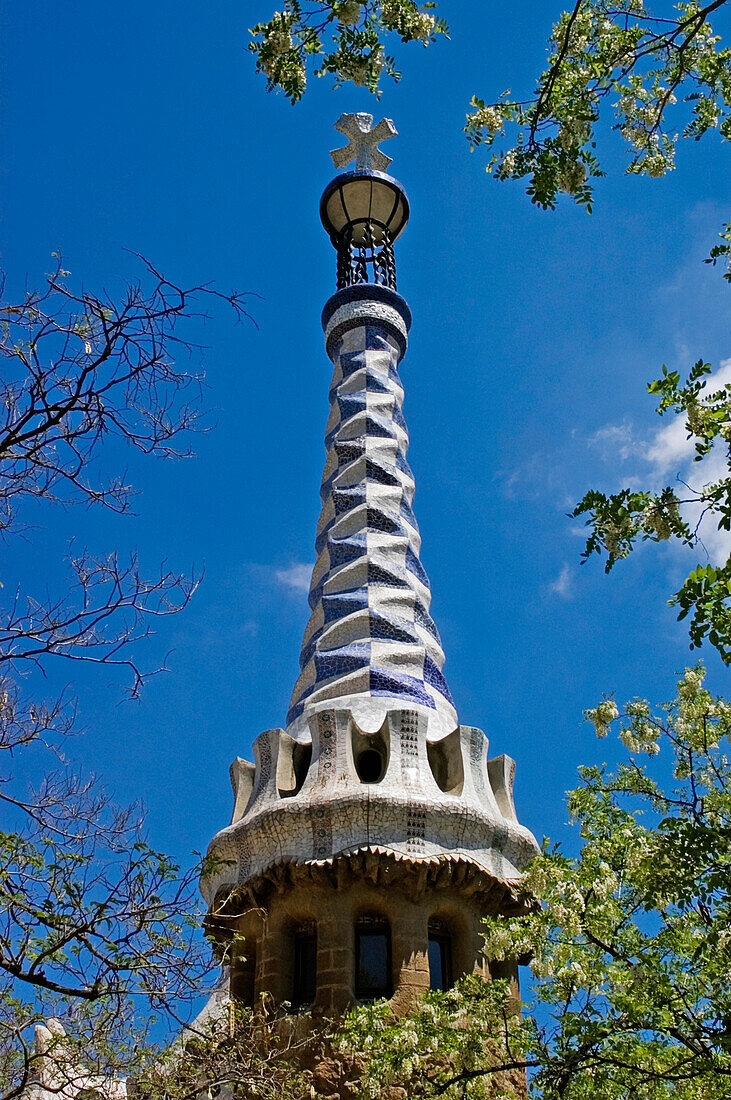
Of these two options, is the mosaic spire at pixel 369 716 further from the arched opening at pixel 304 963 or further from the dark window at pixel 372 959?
the arched opening at pixel 304 963

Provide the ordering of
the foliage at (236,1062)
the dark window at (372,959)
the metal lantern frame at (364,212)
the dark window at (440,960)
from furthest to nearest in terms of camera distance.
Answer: the metal lantern frame at (364,212) → the dark window at (440,960) → the dark window at (372,959) → the foliage at (236,1062)

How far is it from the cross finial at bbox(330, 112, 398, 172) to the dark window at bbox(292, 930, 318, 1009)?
9.50m

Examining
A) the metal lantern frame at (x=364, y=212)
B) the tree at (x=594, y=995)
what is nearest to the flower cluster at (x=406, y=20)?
the tree at (x=594, y=995)

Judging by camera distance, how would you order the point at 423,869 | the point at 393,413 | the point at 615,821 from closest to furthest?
the point at 615,821
the point at 423,869
the point at 393,413

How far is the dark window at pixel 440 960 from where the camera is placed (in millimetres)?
7988

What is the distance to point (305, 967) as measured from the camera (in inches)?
321

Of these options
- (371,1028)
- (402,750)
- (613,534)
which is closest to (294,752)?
(402,750)

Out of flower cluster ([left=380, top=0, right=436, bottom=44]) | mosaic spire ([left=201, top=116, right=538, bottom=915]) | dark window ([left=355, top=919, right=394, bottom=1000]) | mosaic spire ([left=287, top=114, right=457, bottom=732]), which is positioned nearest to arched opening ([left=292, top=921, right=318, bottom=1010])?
dark window ([left=355, top=919, right=394, bottom=1000])

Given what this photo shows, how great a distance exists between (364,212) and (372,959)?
29.4 feet

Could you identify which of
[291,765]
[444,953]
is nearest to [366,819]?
[291,765]

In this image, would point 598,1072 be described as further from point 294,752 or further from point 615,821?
point 294,752

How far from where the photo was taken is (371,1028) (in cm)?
679

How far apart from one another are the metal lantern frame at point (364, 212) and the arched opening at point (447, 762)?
6712mm

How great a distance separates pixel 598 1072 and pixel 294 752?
3393 millimetres
